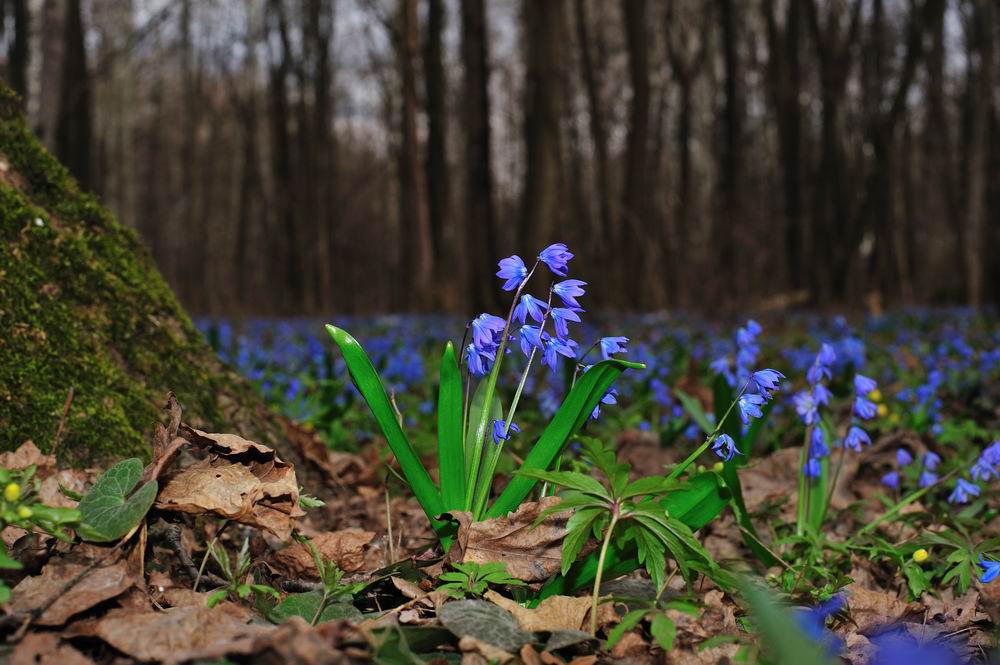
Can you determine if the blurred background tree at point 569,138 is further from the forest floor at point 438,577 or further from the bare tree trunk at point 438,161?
the forest floor at point 438,577

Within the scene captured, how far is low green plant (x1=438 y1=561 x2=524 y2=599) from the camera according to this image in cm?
154

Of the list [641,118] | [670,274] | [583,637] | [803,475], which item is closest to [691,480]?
[583,637]

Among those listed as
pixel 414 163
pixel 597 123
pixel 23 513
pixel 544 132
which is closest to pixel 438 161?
pixel 414 163

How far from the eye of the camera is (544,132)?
9.99 meters

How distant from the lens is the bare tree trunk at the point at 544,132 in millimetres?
9805

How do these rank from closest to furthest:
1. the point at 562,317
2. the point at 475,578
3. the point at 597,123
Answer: the point at 475,578 < the point at 562,317 < the point at 597,123

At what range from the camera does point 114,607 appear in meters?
1.39

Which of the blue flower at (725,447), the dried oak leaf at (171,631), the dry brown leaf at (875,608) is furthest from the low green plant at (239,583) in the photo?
the dry brown leaf at (875,608)

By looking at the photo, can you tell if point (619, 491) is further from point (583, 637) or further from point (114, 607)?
point (114, 607)

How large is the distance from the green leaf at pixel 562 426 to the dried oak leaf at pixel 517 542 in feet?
0.20

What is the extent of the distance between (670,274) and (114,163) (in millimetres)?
24038

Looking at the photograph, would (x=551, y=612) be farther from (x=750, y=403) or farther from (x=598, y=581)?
(x=750, y=403)

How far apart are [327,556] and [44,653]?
0.71 meters

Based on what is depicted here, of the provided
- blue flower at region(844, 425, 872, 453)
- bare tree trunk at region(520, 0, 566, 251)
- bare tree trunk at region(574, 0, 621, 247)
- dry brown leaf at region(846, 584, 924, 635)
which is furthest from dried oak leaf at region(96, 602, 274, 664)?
bare tree trunk at region(574, 0, 621, 247)
